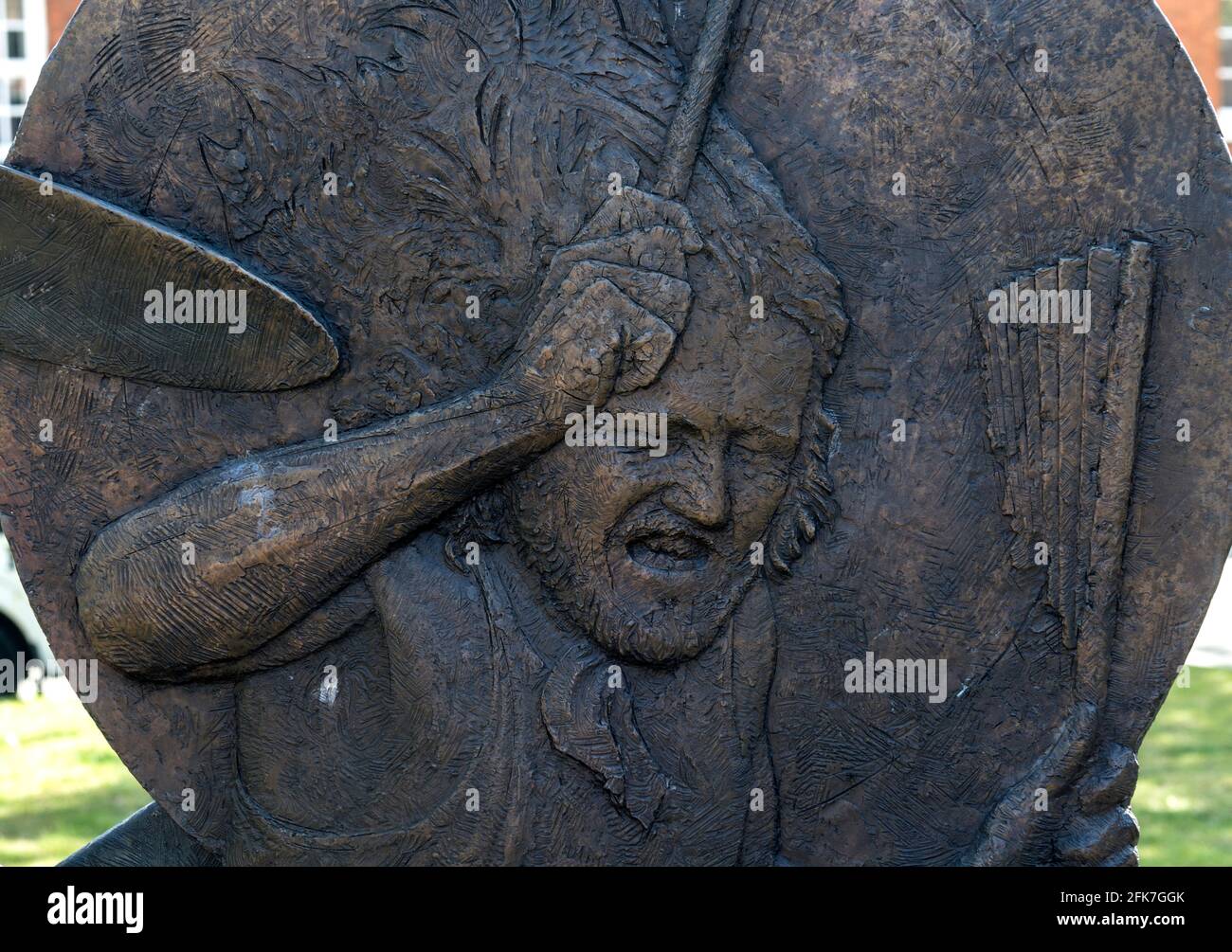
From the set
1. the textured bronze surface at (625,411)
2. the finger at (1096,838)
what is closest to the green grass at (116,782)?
the finger at (1096,838)

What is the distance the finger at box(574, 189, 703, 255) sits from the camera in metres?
2.90

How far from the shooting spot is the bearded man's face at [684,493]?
9.64 ft

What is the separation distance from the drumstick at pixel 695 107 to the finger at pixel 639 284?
16cm

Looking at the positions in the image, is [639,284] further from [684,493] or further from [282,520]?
[282,520]

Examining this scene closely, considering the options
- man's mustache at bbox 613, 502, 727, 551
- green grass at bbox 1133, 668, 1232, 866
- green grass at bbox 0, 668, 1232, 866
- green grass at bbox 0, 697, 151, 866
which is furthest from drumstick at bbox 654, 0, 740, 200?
green grass at bbox 0, 697, 151, 866

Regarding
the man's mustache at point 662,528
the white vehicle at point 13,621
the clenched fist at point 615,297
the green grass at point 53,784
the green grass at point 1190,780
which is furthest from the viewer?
the white vehicle at point 13,621

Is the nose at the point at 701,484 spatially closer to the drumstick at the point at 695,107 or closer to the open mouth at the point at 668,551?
the open mouth at the point at 668,551

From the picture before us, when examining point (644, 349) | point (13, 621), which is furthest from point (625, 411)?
point (13, 621)

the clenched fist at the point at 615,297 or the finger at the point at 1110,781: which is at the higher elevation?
the clenched fist at the point at 615,297

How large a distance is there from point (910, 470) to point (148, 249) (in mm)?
1511

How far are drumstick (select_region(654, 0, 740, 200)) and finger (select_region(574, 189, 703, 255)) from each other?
0.08ft

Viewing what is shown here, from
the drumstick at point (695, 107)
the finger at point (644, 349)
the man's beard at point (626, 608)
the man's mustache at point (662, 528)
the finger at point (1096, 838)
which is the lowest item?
the finger at point (1096, 838)

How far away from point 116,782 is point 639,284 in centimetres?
425
